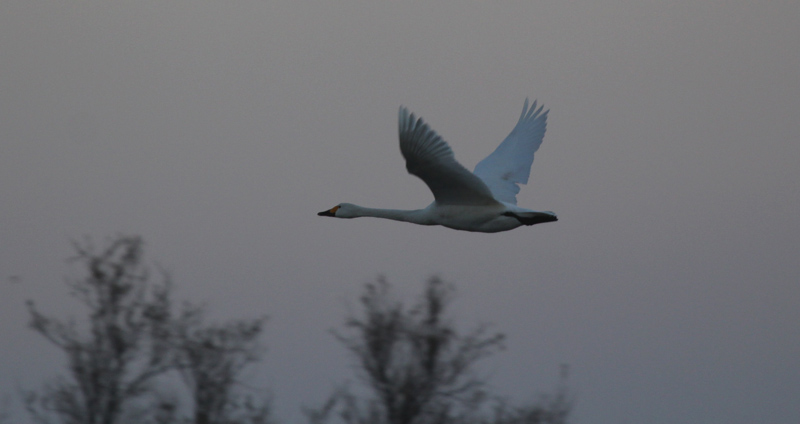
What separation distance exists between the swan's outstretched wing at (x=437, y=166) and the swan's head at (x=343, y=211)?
188 cm

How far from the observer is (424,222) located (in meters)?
13.4

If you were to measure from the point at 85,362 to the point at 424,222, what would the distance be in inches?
160

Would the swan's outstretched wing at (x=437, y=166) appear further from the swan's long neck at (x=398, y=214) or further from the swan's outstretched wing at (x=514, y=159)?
the swan's outstretched wing at (x=514, y=159)

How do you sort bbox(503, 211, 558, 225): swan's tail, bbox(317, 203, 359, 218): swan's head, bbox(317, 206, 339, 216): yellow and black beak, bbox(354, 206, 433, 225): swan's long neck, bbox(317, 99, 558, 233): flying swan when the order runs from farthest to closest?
bbox(317, 206, 339, 216): yellow and black beak, bbox(317, 203, 359, 218): swan's head, bbox(354, 206, 433, 225): swan's long neck, bbox(503, 211, 558, 225): swan's tail, bbox(317, 99, 558, 233): flying swan

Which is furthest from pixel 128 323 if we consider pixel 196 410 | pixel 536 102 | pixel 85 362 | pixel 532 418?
pixel 536 102

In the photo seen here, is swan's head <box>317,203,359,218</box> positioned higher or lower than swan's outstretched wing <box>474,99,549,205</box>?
lower

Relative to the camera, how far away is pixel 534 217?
12.9 m

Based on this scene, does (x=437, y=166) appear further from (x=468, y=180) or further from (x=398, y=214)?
(x=398, y=214)

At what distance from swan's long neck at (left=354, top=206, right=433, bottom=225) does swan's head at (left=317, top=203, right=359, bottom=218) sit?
7 centimetres

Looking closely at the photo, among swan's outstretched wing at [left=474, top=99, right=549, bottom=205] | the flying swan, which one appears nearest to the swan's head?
the flying swan

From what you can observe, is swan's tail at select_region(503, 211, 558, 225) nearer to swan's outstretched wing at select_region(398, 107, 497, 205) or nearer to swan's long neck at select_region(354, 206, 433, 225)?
swan's outstretched wing at select_region(398, 107, 497, 205)

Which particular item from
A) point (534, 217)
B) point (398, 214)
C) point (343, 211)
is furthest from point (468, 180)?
point (343, 211)

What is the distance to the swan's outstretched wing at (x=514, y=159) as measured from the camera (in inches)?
586

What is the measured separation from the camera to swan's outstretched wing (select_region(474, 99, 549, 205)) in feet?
48.8
